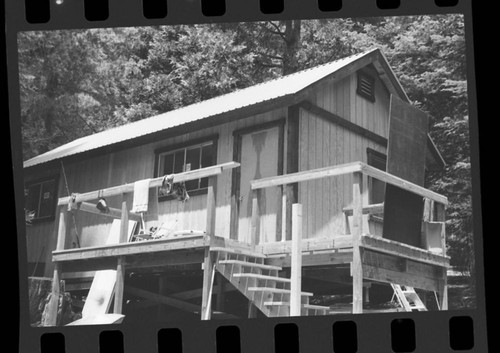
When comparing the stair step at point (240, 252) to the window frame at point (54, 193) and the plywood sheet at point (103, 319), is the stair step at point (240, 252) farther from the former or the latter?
the window frame at point (54, 193)

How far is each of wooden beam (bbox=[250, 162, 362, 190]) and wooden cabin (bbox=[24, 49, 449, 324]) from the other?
20 mm

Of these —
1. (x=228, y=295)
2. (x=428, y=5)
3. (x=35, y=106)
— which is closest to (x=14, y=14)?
(x=428, y=5)

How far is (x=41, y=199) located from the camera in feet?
55.6

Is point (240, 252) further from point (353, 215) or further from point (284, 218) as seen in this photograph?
point (353, 215)

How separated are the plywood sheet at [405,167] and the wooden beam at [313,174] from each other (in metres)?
1.39

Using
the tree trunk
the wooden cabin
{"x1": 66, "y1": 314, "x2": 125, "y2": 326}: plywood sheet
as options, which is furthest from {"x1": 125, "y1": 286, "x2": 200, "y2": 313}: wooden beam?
the tree trunk

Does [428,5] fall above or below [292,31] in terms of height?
below

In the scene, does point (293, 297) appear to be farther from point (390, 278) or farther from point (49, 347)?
point (49, 347)

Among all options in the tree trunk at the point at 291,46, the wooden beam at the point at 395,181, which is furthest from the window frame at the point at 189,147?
the tree trunk at the point at 291,46

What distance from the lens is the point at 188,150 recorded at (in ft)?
44.4

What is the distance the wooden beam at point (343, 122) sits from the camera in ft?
40.2

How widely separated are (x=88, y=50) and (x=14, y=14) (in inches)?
544

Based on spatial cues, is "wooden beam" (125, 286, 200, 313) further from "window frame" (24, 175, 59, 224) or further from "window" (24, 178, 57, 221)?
"window" (24, 178, 57, 221)

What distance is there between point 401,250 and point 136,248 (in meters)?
4.17
